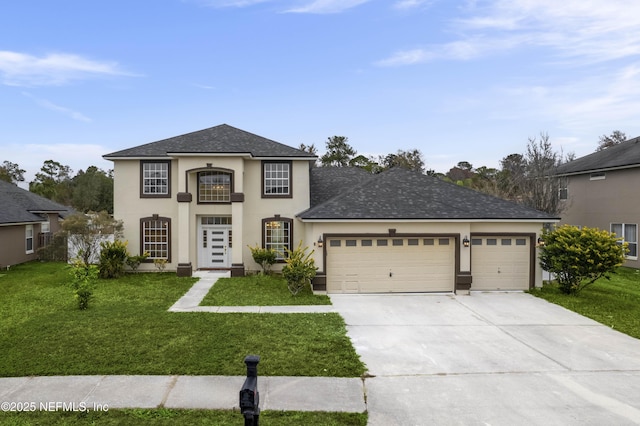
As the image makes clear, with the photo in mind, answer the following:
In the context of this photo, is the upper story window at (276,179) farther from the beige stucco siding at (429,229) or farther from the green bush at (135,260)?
the green bush at (135,260)

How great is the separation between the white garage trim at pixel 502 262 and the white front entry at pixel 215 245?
10.6 metres

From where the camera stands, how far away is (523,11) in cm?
1502

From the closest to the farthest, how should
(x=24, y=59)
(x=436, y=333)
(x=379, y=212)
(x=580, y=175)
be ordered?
(x=436, y=333) < (x=379, y=212) < (x=24, y=59) < (x=580, y=175)

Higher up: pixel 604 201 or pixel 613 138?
pixel 613 138

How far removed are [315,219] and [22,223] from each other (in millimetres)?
16661

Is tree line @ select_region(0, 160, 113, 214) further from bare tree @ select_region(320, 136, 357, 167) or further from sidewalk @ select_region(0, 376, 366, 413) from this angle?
sidewalk @ select_region(0, 376, 366, 413)

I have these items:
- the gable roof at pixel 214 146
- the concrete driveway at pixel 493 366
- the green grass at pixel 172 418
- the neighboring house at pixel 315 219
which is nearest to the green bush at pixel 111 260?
the neighboring house at pixel 315 219

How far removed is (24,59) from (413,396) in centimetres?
2550

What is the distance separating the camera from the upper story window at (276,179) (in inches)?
661

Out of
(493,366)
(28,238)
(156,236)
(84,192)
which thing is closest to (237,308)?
(493,366)

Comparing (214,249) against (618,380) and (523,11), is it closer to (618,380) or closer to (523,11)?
(618,380)

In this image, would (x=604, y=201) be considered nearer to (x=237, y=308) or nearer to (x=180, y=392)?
(x=237, y=308)

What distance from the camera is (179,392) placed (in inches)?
225

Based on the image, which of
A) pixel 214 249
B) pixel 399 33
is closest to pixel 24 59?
pixel 214 249
